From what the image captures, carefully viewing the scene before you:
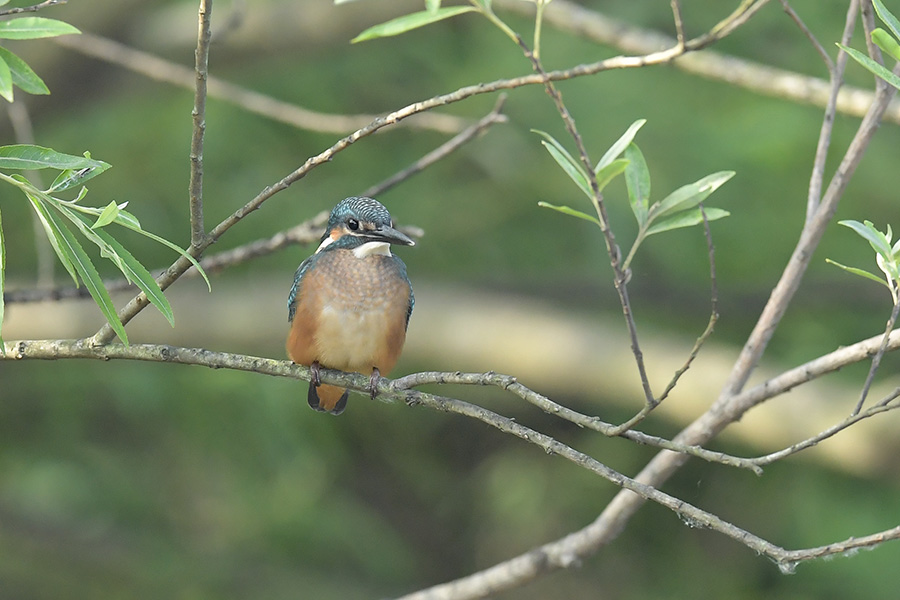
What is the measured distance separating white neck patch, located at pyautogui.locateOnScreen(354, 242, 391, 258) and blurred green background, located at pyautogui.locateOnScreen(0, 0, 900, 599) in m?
2.48

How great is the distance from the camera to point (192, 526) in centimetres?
731

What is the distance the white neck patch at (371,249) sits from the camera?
3.24m

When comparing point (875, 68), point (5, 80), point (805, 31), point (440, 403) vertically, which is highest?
point (805, 31)

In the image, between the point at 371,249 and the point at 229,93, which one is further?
the point at 229,93

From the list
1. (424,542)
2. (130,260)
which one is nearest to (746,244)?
(424,542)

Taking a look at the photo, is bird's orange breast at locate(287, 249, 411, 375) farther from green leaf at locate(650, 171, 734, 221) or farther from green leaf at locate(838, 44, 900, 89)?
green leaf at locate(838, 44, 900, 89)

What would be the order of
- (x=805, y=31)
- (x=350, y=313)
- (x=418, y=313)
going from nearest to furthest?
(x=805, y=31) < (x=350, y=313) < (x=418, y=313)

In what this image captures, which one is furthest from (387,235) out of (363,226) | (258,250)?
(258,250)

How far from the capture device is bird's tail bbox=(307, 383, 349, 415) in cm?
348

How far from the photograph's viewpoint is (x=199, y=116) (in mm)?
1879

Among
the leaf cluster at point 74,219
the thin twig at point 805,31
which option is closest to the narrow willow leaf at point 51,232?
the leaf cluster at point 74,219

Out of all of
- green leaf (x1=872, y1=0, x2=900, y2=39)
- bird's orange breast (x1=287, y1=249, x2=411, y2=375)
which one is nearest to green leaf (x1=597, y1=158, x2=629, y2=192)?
green leaf (x1=872, y1=0, x2=900, y2=39)

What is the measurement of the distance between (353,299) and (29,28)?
167 centimetres

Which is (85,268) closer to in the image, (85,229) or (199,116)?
(85,229)
